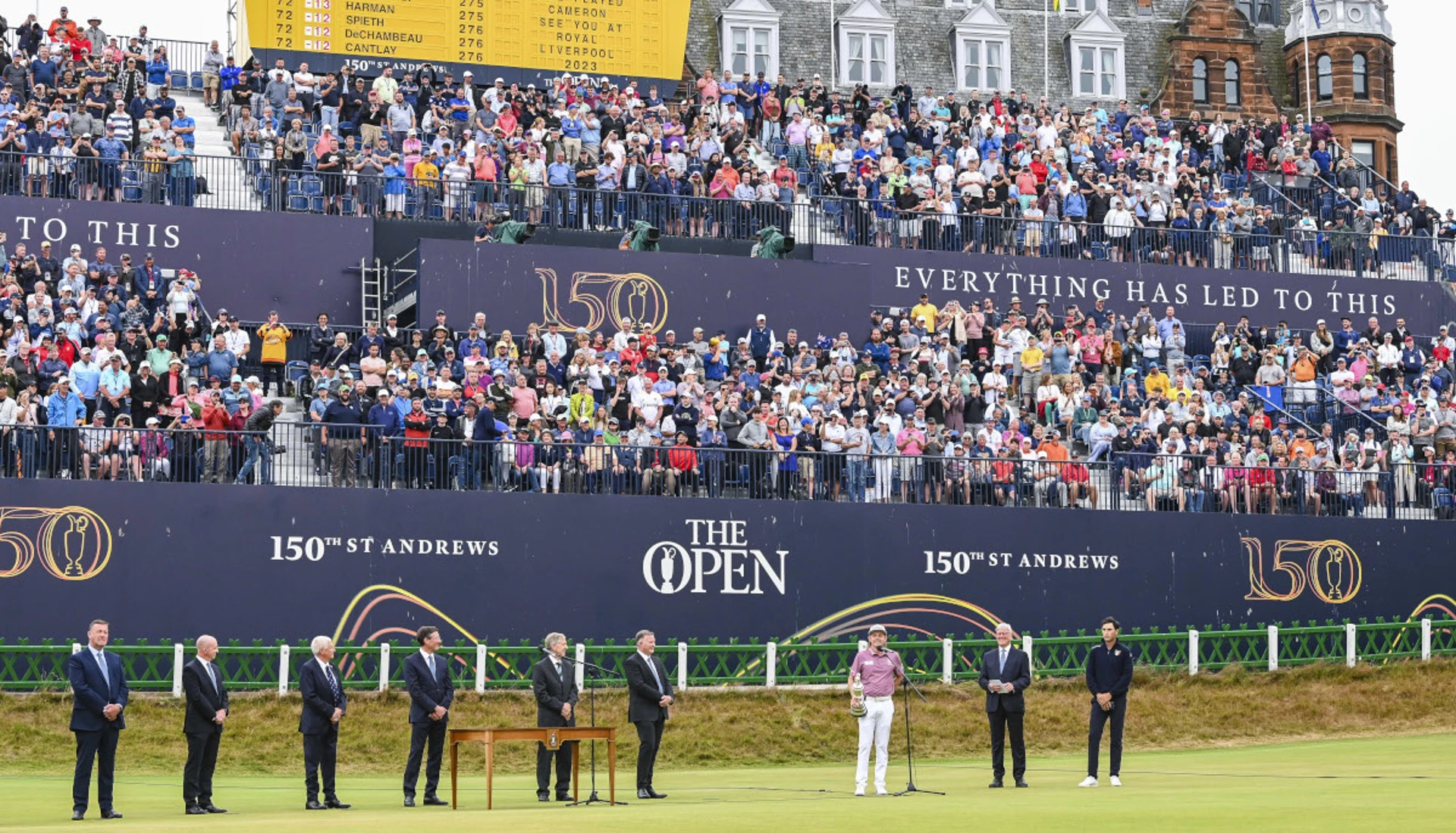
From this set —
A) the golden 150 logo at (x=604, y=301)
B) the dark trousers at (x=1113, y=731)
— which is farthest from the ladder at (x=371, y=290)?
the dark trousers at (x=1113, y=731)

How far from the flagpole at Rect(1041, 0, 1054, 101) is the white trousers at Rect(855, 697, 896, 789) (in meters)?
38.7

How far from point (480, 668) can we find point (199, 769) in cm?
930

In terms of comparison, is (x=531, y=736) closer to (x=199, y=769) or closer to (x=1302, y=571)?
(x=199, y=769)

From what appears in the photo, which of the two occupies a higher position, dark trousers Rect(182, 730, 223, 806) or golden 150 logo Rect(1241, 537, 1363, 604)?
golden 150 logo Rect(1241, 537, 1363, 604)

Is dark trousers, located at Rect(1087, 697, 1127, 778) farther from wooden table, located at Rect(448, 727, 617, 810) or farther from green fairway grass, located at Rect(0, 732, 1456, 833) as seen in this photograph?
wooden table, located at Rect(448, 727, 617, 810)

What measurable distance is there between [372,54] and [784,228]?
1069cm

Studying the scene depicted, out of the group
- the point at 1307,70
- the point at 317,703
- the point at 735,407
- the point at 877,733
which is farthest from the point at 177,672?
the point at 1307,70

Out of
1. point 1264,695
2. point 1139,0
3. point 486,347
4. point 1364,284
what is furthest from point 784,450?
point 1139,0

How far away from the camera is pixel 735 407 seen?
31688 mm

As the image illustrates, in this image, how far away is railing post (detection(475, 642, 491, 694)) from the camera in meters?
27.8

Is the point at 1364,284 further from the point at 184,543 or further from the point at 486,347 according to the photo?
the point at 184,543

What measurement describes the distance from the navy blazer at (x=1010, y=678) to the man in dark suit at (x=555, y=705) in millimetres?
4211

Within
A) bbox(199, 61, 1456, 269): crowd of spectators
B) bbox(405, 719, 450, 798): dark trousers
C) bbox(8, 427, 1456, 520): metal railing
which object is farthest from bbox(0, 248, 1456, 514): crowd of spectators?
bbox(405, 719, 450, 798): dark trousers

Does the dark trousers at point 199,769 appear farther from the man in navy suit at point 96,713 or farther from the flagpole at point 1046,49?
the flagpole at point 1046,49
